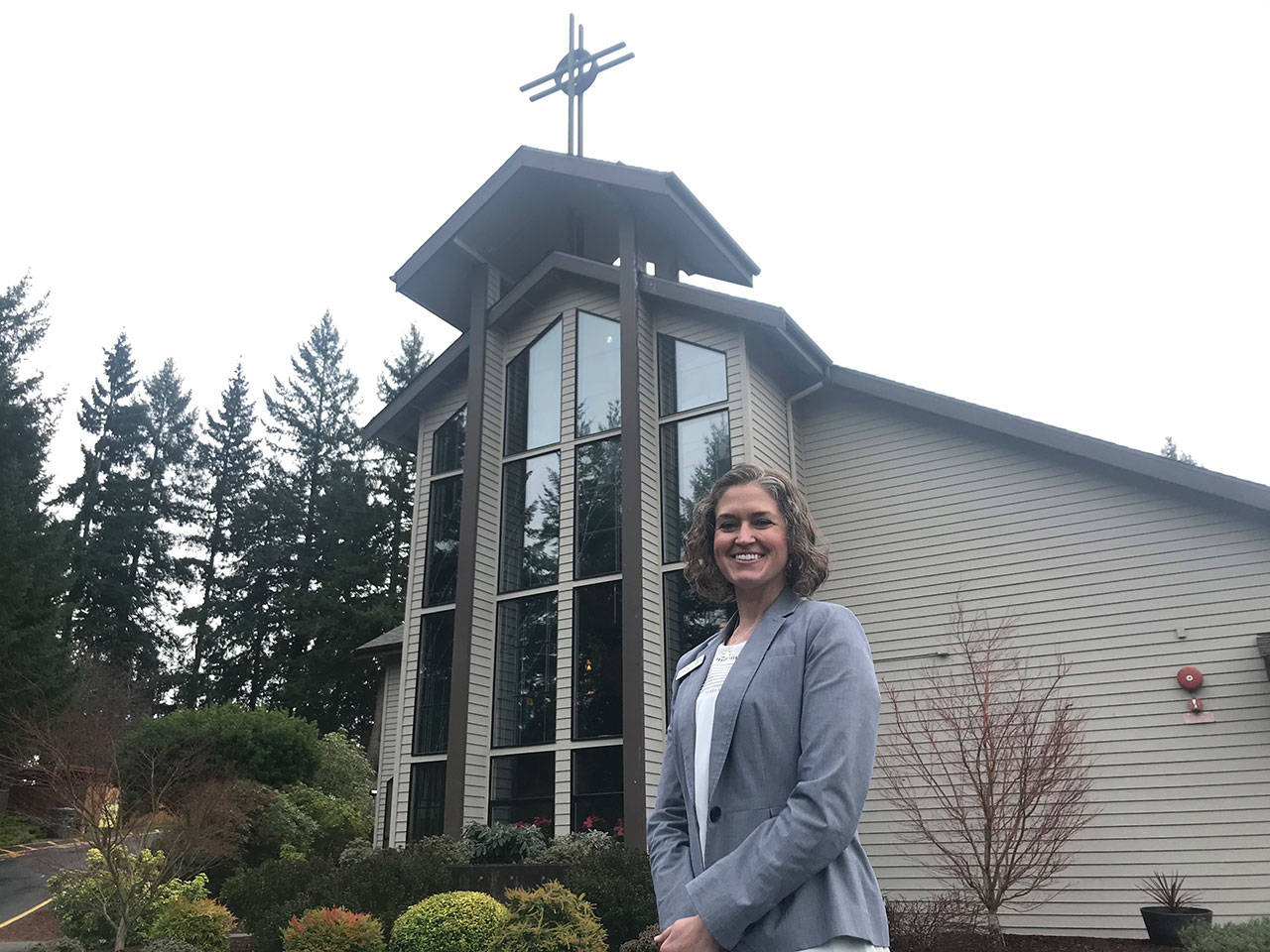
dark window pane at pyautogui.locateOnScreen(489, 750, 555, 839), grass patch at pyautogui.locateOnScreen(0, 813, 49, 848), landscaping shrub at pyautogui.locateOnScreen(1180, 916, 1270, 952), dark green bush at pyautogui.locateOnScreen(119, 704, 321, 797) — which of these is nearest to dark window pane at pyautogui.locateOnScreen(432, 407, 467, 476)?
dark window pane at pyautogui.locateOnScreen(489, 750, 555, 839)

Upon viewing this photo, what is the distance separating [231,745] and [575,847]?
32.1 feet

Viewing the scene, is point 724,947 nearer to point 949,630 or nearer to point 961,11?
point 949,630

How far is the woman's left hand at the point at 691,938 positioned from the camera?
5.75ft

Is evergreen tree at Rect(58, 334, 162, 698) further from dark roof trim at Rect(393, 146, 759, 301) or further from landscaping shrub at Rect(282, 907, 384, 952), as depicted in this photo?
landscaping shrub at Rect(282, 907, 384, 952)

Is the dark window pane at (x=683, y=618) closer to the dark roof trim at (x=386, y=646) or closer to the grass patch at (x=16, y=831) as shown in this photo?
the dark roof trim at (x=386, y=646)

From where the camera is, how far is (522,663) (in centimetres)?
1269

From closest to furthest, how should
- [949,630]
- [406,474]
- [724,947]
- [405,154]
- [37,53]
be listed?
[724,947], [949,630], [37,53], [405,154], [406,474]

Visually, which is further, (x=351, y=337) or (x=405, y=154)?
(x=351, y=337)

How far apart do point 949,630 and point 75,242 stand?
29.6 metres

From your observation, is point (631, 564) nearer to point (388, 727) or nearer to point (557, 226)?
point (557, 226)

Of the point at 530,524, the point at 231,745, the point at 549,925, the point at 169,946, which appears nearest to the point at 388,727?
the point at 231,745

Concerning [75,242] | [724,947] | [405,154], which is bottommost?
[724,947]

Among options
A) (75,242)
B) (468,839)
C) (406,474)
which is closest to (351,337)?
(406,474)

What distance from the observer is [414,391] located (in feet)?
48.8
